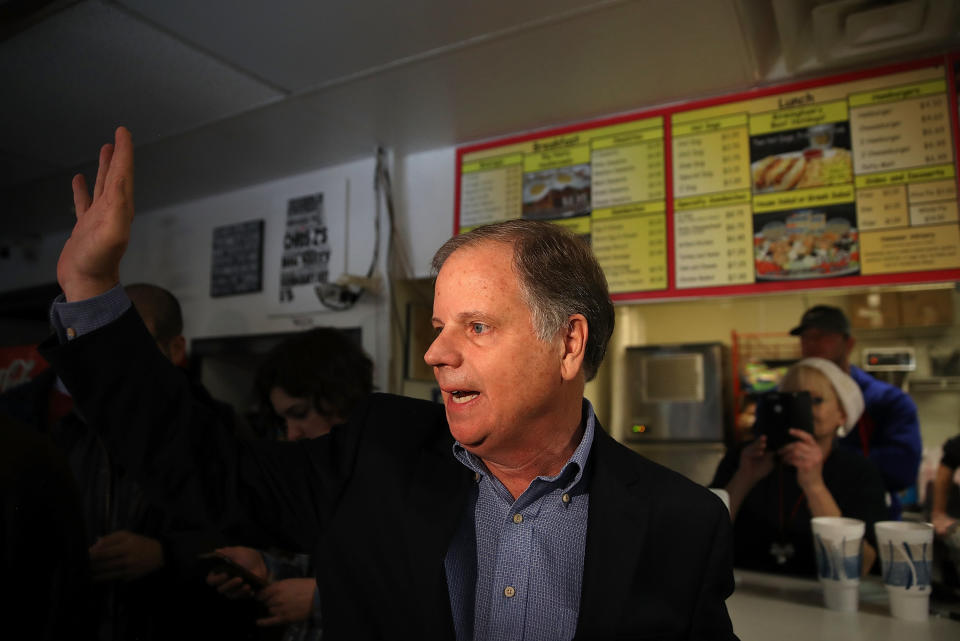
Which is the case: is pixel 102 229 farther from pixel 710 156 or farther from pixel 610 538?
pixel 710 156

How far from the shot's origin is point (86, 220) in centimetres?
74

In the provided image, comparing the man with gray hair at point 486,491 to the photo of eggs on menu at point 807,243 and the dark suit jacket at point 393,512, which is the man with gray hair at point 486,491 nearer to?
the dark suit jacket at point 393,512

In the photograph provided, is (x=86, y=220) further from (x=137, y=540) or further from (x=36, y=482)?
(x=137, y=540)

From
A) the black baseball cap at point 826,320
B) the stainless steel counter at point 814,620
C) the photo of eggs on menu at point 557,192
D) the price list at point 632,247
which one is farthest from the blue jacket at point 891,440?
the photo of eggs on menu at point 557,192

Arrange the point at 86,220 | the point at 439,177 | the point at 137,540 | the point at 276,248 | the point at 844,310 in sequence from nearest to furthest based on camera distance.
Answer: the point at 86,220 < the point at 137,540 < the point at 844,310 < the point at 439,177 < the point at 276,248

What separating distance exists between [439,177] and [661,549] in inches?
72.6

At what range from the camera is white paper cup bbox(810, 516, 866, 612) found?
58.7 inches

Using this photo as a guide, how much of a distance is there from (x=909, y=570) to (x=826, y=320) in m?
0.97

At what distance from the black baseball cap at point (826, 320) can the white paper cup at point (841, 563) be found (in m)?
0.85

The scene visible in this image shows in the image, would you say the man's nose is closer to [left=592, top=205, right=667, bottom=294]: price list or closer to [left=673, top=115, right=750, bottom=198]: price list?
[left=592, top=205, right=667, bottom=294]: price list

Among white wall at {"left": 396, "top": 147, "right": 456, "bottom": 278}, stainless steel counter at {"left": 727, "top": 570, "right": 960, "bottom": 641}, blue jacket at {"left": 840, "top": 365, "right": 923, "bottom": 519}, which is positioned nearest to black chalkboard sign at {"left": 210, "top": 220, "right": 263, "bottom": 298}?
white wall at {"left": 396, "top": 147, "right": 456, "bottom": 278}

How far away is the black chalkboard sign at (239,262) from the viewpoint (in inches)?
106

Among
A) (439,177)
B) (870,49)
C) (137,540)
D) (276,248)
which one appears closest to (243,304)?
(276,248)

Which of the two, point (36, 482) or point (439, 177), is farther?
point (439, 177)
